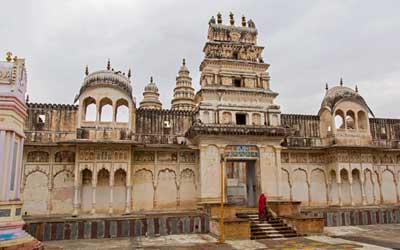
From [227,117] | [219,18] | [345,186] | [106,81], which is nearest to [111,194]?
[106,81]

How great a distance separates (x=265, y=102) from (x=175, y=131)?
6282mm

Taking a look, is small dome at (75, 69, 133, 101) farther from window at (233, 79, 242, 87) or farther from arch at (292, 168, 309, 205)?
arch at (292, 168, 309, 205)

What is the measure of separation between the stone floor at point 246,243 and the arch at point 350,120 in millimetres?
9427

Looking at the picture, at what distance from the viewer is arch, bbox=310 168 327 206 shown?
23047 millimetres

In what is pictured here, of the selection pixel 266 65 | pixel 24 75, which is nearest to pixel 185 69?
pixel 266 65

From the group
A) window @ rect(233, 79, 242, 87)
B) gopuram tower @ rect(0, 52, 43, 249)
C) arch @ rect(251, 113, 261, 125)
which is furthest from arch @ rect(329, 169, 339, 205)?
gopuram tower @ rect(0, 52, 43, 249)

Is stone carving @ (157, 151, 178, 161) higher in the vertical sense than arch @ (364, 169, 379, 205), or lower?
higher

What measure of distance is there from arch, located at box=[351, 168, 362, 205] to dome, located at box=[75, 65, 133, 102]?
16.3 meters

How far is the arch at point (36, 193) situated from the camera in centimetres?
1864

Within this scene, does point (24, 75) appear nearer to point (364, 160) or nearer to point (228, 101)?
point (228, 101)

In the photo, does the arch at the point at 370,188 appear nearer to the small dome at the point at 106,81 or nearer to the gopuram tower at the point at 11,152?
the small dome at the point at 106,81

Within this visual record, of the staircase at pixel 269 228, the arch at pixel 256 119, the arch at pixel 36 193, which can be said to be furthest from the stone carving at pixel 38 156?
the arch at pixel 256 119

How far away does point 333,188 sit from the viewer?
23.3 meters

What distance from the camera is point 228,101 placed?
21516mm
